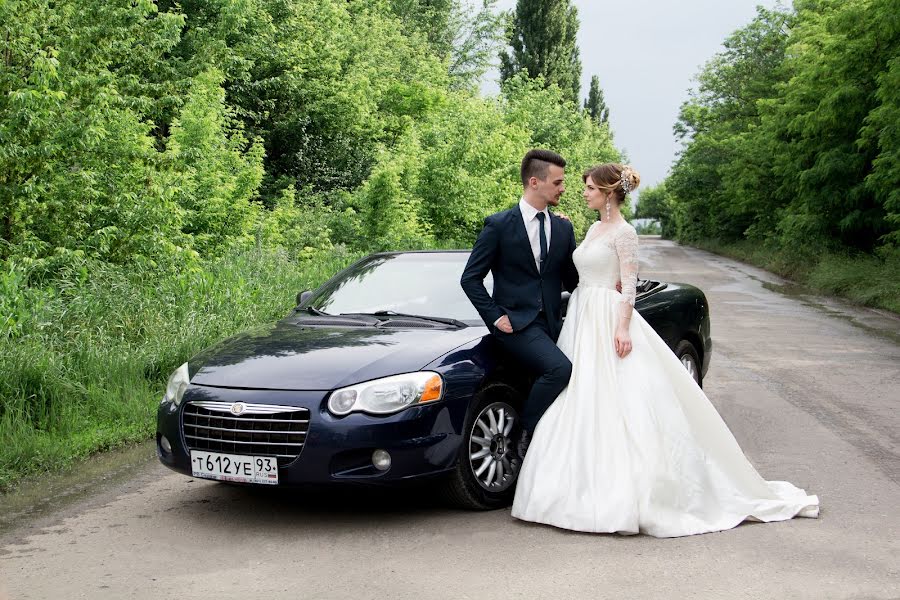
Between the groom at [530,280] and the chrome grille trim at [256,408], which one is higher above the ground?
the groom at [530,280]

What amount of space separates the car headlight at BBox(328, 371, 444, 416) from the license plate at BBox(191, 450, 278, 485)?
0.44 metres

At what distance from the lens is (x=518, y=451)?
19.2 ft

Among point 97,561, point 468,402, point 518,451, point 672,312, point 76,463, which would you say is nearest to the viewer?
point 97,561

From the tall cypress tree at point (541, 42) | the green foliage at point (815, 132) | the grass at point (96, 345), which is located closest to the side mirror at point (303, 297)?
the grass at point (96, 345)

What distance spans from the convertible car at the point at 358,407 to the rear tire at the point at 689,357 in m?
2.38

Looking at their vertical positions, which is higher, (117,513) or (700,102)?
(700,102)

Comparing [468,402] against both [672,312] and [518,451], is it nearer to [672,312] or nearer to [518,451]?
[518,451]

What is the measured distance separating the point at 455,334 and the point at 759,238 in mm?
45291

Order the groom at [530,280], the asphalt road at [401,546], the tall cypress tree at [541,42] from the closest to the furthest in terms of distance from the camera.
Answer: the asphalt road at [401,546], the groom at [530,280], the tall cypress tree at [541,42]

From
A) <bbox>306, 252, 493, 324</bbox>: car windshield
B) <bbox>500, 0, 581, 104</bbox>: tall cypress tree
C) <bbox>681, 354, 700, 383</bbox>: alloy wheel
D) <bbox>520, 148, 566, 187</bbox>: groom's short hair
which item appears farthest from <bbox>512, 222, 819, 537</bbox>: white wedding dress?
<bbox>500, 0, 581, 104</bbox>: tall cypress tree

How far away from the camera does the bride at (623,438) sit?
5270mm

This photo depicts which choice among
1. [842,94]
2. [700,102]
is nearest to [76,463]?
[842,94]

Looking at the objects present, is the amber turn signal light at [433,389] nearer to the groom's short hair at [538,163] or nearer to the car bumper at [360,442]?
the car bumper at [360,442]

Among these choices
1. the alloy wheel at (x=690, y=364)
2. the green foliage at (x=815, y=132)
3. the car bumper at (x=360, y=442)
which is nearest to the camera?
the car bumper at (x=360, y=442)
